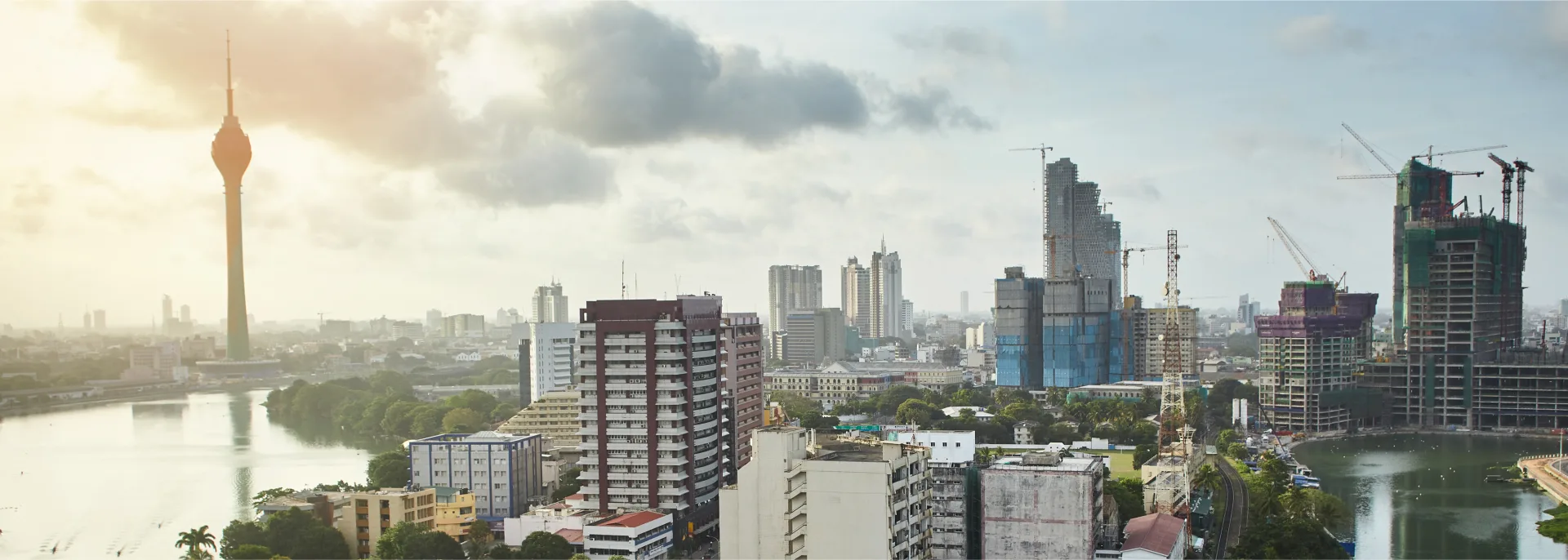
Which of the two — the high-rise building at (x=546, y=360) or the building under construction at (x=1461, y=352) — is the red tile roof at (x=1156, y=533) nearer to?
the building under construction at (x=1461, y=352)

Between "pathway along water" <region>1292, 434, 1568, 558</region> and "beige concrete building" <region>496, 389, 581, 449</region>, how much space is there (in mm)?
10403

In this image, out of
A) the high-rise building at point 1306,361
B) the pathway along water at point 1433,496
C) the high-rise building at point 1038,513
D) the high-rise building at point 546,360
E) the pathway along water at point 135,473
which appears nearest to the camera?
the high-rise building at point 1038,513

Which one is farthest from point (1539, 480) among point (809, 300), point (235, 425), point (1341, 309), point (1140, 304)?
point (809, 300)

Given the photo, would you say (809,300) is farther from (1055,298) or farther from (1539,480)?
(1539,480)

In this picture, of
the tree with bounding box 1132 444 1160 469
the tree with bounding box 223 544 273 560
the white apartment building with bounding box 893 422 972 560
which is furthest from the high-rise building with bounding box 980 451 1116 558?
the tree with bounding box 1132 444 1160 469

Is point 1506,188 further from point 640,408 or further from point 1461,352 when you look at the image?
point 640,408

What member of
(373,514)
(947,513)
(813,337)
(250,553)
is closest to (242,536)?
(250,553)

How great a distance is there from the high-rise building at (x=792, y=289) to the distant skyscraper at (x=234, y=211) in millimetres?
21622

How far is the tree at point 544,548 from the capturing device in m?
9.09

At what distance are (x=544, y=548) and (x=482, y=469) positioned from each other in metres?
3.64

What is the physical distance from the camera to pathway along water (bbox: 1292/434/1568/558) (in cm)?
1128

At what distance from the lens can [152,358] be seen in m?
28.0

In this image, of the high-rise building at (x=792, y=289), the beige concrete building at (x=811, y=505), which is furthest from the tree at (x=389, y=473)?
the high-rise building at (x=792, y=289)

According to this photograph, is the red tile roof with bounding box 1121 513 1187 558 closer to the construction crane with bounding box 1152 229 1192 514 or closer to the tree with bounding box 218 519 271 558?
the construction crane with bounding box 1152 229 1192 514
